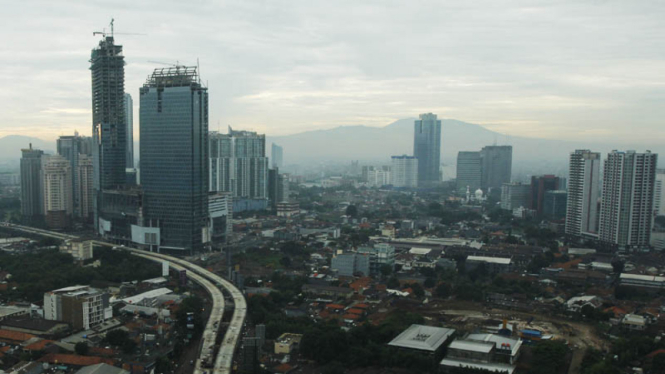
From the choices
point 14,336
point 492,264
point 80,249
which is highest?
point 80,249

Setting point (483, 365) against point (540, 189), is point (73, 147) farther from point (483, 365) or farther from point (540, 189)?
point (483, 365)

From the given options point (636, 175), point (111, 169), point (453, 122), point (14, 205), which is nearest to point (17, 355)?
point (111, 169)

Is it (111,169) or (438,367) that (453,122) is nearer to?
(111,169)

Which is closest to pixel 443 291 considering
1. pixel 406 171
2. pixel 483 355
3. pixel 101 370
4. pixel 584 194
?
pixel 483 355

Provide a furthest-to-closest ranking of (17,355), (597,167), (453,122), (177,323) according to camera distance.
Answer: (453,122), (597,167), (177,323), (17,355)

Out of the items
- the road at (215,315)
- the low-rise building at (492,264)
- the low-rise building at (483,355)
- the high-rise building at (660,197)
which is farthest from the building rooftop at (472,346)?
the high-rise building at (660,197)

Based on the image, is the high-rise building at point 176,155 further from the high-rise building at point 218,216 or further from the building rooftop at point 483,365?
the building rooftop at point 483,365

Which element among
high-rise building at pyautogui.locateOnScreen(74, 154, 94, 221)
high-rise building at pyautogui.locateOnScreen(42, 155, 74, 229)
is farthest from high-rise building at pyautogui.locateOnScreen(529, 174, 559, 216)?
high-rise building at pyautogui.locateOnScreen(42, 155, 74, 229)
